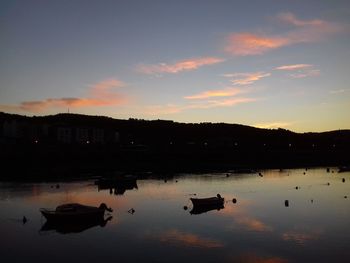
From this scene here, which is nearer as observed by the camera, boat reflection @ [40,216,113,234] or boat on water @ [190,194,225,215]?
boat reflection @ [40,216,113,234]

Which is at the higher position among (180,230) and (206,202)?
(206,202)

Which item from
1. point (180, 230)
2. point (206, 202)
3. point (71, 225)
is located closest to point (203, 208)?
point (206, 202)

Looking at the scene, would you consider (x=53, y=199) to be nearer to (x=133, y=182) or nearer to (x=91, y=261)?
(x=133, y=182)

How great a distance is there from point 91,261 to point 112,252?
9.72ft

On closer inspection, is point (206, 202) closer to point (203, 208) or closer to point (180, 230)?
point (203, 208)

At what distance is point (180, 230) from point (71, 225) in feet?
38.7

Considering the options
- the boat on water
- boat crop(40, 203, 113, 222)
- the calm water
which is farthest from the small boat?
boat crop(40, 203, 113, 222)

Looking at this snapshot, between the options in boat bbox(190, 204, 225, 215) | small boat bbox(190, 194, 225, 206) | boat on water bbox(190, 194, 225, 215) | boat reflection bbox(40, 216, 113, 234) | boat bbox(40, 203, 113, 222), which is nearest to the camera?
boat reflection bbox(40, 216, 113, 234)

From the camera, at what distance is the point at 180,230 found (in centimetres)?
4406

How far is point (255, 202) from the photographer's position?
66250mm

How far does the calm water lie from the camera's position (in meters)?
34.6

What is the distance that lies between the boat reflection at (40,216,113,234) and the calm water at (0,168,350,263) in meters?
0.30

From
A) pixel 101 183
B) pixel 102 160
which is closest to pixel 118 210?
pixel 101 183

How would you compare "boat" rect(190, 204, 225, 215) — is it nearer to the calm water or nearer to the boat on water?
the boat on water
